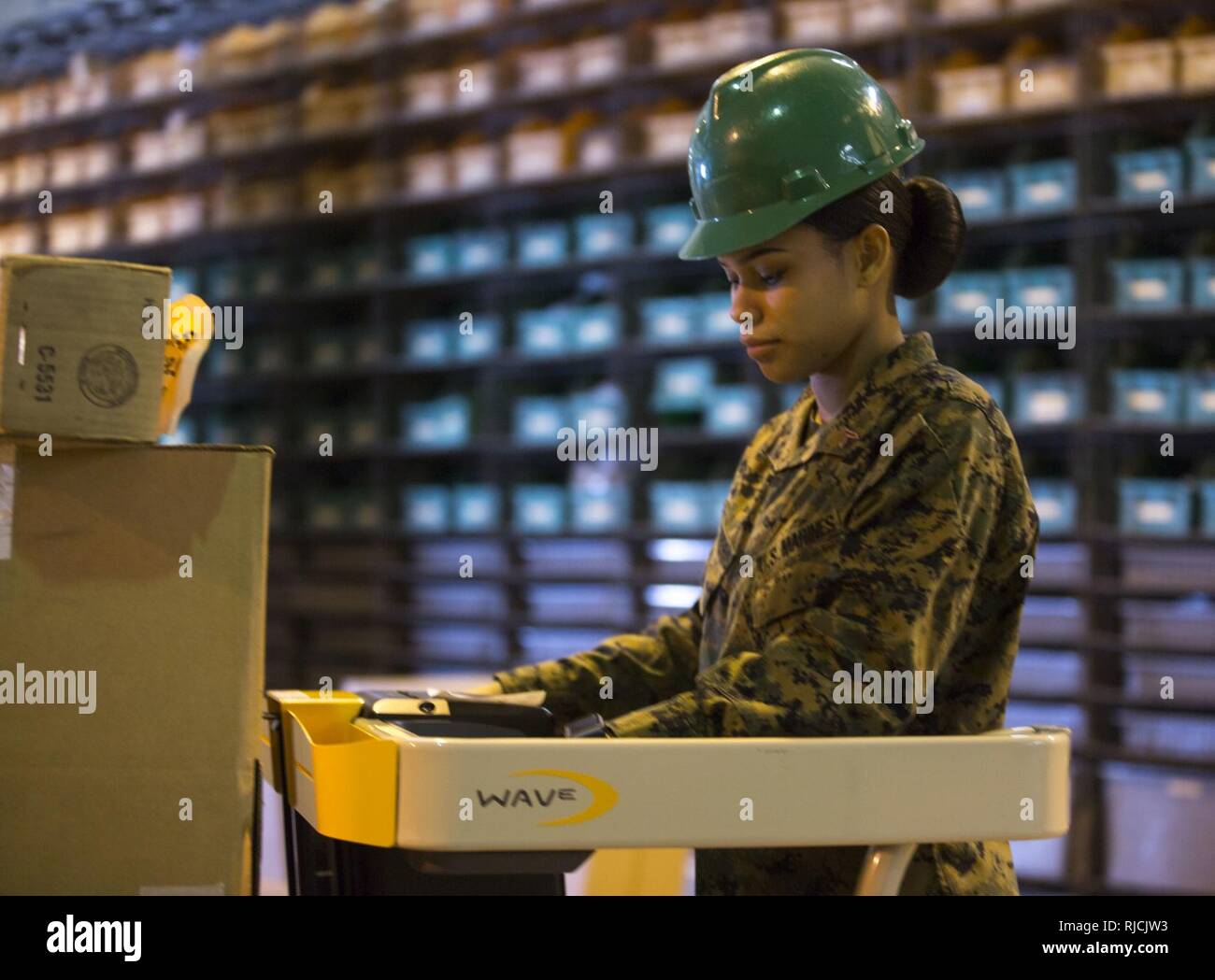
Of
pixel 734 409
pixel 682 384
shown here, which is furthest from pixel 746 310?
pixel 682 384

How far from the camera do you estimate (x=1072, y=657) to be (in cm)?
437

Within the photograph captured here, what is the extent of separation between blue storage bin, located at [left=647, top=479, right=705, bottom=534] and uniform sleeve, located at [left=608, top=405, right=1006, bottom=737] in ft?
11.8

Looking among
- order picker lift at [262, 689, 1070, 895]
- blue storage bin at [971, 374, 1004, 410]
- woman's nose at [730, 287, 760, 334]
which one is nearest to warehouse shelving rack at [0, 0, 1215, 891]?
blue storage bin at [971, 374, 1004, 410]

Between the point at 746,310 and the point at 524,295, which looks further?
the point at 524,295

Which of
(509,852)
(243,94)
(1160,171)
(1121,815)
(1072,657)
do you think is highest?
(243,94)

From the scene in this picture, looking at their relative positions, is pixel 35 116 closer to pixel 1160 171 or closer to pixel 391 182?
pixel 391 182

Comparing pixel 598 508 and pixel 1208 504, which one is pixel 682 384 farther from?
pixel 1208 504

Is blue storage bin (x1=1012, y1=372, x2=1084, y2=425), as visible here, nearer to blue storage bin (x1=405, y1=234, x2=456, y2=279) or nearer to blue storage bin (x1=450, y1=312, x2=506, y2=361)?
blue storage bin (x1=450, y1=312, x2=506, y2=361)

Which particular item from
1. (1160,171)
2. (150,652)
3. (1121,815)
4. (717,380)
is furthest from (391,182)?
(150,652)

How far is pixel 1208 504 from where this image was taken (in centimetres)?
412

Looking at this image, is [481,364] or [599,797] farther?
[481,364]

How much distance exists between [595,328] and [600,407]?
29 cm

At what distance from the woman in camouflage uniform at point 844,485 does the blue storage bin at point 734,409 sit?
3.32 m
